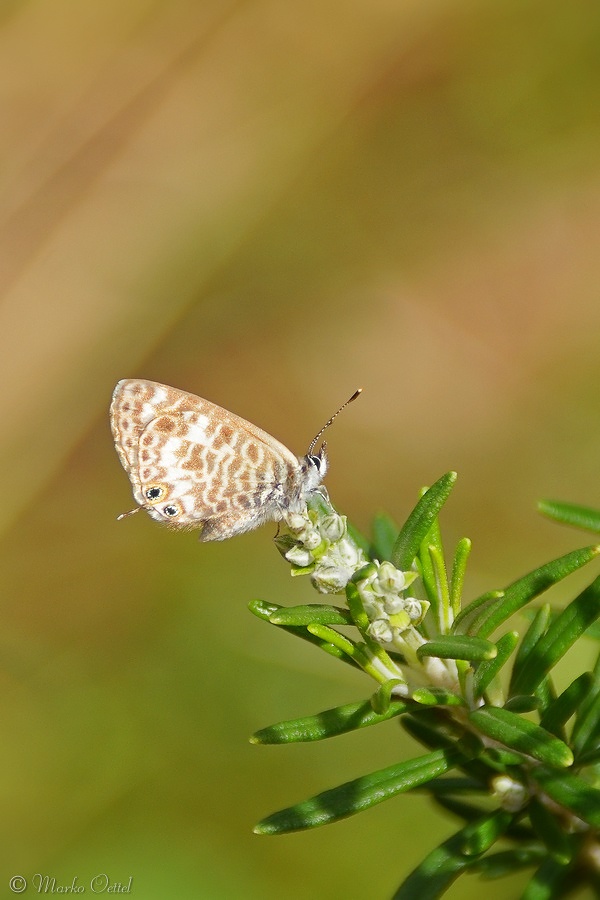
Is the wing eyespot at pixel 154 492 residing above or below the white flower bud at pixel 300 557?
below

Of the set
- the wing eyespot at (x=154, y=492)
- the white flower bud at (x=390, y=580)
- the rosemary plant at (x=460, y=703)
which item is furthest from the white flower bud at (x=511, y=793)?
the wing eyespot at (x=154, y=492)

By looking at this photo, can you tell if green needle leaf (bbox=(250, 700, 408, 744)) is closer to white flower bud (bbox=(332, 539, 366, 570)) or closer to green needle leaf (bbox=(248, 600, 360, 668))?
green needle leaf (bbox=(248, 600, 360, 668))

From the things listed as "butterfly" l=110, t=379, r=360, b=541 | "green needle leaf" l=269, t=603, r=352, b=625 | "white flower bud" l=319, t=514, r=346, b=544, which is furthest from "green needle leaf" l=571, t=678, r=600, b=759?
"butterfly" l=110, t=379, r=360, b=541

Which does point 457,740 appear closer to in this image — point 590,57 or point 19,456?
point 19,456

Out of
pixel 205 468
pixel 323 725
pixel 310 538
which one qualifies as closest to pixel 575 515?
pixel 310 538

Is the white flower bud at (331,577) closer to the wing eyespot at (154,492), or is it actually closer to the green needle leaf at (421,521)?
the green needle leaf at (421,521)

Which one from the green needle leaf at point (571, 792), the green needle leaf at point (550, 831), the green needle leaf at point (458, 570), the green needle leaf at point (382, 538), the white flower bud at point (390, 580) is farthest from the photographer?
the green needle leaf at point (382, 538)
